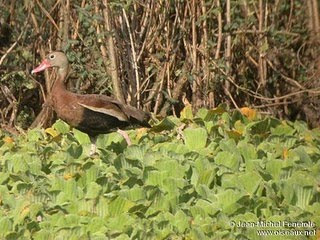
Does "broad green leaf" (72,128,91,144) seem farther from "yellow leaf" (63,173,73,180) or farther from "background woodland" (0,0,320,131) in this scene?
"yellow leaf" (63,173,73,180)

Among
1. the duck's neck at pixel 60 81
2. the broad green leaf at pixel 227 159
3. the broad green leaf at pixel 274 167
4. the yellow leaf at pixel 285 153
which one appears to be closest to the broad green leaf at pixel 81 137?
the duck's neck at pixel 60 81

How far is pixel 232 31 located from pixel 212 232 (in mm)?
4540

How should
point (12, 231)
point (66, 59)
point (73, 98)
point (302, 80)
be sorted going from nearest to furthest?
point (12, 231) → point (73, 98) → point (66, 59) → point (302, 80)

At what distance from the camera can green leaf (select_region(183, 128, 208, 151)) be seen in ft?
27.1

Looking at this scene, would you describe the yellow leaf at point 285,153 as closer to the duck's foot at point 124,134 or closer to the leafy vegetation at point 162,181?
the leafy vegetation at point 162,181

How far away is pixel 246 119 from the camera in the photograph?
9.16 m

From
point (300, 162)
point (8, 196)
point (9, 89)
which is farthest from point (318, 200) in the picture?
point (9, 89)

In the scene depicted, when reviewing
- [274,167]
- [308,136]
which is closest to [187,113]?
[308,136]

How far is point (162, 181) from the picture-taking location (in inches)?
274

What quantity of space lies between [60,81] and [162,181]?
2153 millimetres

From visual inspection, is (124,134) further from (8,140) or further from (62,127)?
→ (8,140)

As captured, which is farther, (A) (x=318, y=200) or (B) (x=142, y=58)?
(B) (x=142, y=58)

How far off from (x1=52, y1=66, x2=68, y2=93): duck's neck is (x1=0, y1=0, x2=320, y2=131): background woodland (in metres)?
0.66

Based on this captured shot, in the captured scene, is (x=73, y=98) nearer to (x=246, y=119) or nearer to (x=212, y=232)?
(x=246, y=119)
